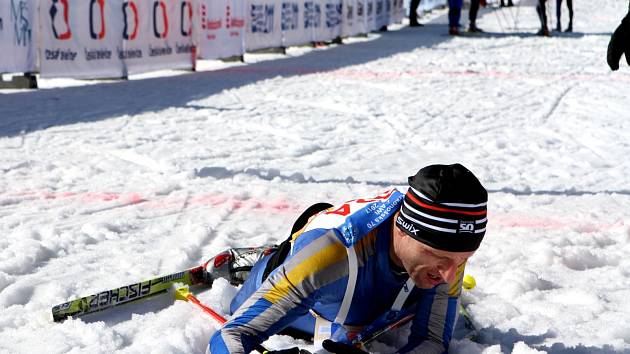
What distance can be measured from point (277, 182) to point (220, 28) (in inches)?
A: 365

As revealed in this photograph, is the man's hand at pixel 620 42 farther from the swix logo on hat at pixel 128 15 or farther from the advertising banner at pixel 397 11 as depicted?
the advertising banner at pixel 397 11


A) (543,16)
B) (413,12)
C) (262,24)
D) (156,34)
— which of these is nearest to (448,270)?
(156,34)

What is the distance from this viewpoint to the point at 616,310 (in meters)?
3.56

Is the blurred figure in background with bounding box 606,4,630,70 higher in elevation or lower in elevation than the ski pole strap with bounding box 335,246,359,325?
higher

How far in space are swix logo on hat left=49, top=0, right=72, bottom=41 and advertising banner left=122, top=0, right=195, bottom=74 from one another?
114 cm

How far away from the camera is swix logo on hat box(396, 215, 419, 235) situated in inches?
95.9

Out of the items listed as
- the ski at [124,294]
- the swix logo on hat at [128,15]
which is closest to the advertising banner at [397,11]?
the swix logo on hat at [128,15]

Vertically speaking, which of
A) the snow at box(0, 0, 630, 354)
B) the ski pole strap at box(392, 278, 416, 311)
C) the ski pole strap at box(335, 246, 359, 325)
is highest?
the ski pole strap at box(335, 246, 359, 325)

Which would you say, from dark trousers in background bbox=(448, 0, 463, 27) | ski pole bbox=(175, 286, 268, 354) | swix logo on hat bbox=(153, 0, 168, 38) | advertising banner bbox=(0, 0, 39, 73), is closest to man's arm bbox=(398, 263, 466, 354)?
ski pole bbox=(175, 286, 268, 354)

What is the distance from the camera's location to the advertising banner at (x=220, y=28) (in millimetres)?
14125

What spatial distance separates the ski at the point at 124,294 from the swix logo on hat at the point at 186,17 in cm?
1021

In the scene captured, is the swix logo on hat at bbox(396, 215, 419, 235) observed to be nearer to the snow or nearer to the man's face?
the man's face

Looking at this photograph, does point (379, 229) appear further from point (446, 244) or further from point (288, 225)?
point (288, 225)

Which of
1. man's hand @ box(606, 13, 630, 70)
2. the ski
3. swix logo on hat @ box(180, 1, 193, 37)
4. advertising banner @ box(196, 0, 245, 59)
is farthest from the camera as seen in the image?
advertising banner @ box(196, 0, 245, 59)
